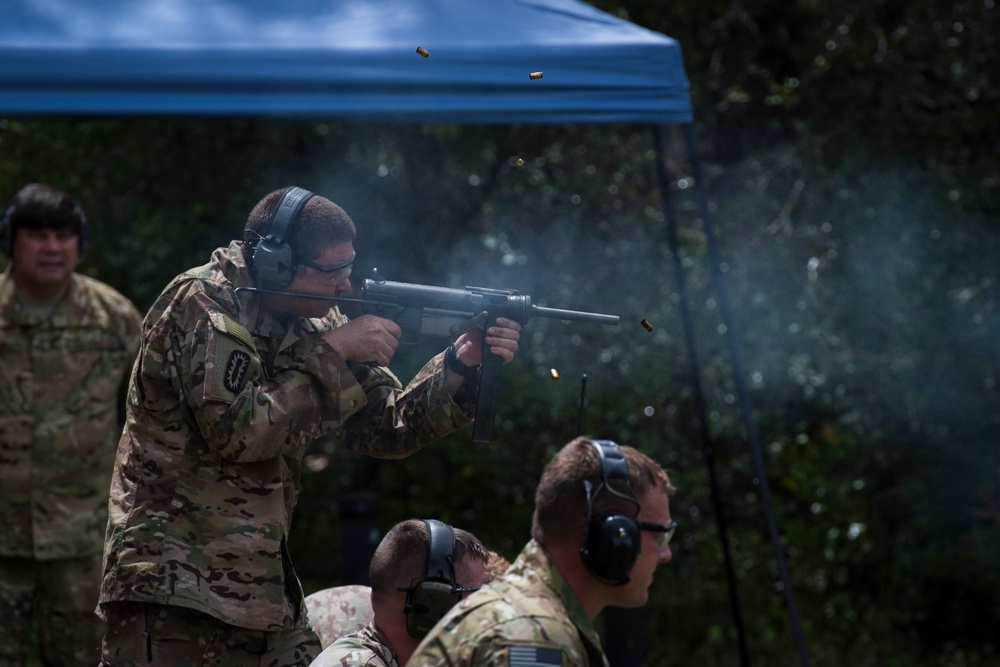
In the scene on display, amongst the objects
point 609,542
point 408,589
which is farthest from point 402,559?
point 609,542

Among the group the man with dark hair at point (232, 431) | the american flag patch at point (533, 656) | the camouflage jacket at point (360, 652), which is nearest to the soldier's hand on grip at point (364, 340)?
the man with dark hair at point (232, 431)

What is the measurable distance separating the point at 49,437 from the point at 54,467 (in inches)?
4.9

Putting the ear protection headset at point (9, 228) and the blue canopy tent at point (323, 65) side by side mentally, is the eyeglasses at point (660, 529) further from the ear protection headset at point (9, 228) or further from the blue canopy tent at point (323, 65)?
the ear protection headset at point (9, 228)

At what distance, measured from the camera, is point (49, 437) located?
5.41 m

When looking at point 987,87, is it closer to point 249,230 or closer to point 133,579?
point 249,230

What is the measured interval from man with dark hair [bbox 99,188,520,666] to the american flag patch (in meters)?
Result: 1.15

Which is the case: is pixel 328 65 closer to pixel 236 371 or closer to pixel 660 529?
pixel 236 371

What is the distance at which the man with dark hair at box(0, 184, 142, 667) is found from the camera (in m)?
5.32

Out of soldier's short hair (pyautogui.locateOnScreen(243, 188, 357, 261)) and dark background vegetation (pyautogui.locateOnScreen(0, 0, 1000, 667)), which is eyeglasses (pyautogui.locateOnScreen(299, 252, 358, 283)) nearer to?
soldier's short hair (pyautogui.locateOnScreen(243, 188, 357, 261))

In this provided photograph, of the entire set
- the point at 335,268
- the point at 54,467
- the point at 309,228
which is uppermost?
the point at 309,228

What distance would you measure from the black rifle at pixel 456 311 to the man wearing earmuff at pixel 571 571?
88cm

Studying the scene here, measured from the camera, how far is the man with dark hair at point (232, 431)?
3.24 metres

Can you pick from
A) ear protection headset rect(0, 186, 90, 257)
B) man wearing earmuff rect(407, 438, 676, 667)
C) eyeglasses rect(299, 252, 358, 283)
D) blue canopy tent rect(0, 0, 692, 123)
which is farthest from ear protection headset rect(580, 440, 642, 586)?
ear protection headset rect(0, 186, 90, 257)

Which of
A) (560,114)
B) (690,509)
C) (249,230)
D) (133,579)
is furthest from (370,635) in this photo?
(690,509)
